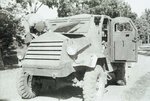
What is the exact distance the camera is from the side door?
10.7m

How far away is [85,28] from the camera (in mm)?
9805

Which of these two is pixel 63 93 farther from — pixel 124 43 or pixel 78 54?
pixel 124 43

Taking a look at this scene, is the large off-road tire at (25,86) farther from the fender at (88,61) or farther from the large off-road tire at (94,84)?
the large off-road tire at (94,84)

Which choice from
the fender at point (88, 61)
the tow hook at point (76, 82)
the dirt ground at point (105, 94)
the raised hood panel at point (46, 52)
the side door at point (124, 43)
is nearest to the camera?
the raised hood panel at point (46, 52)

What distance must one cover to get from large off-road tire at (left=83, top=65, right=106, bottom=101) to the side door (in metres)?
1.46

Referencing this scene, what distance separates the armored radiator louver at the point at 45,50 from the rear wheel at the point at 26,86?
2.36 ft

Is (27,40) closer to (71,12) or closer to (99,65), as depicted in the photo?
(99,65)

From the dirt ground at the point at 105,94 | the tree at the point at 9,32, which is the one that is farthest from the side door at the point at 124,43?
the tree at the point at 9,32

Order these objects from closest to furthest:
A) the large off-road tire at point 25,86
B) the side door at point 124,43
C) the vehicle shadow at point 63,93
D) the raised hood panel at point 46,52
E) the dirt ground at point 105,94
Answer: the raised hood panel at point 46,52 < the large off-road tire at point 25,86 < the dirt ground at point 105,94 < the vehicle shadow at point 63,93 < the side door at point 124,43

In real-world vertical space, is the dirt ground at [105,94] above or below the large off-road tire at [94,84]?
below

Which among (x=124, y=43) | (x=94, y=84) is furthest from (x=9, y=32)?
(x=94, y=84)

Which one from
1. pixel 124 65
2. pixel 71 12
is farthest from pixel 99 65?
pixel 71 12

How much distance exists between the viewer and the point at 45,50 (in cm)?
873

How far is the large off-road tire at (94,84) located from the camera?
331 inches
